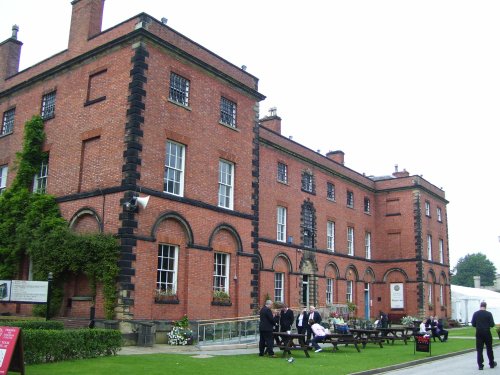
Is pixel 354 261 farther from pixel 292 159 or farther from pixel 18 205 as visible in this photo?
pixel 18 205

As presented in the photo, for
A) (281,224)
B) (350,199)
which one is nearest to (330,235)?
(350,199)

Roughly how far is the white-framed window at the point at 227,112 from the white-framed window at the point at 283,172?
29.7 feet

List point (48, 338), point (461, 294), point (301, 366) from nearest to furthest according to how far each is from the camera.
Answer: point (48, 338) → point (301, 366) → point (461, 294)

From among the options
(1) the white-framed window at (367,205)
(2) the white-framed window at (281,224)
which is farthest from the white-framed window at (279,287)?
(1) the white-framed window at (367,205)

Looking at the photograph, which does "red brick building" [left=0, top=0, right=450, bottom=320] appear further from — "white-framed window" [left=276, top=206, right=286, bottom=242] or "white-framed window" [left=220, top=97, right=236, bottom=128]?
"white-framed window" [left=276, top=206, right=286, bottom=242]

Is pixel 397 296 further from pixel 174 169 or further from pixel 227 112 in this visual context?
pixel 174 169

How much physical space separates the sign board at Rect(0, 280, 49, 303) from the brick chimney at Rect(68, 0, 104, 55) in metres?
9.95

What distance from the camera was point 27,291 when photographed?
1780cm

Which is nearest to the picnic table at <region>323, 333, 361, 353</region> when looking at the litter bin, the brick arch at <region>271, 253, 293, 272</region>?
the litter bin

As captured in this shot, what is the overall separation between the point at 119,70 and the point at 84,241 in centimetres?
656

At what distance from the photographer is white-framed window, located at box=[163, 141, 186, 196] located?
21172 mm

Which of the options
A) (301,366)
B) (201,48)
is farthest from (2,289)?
(201,48)

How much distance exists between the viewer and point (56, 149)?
22703 millimetres

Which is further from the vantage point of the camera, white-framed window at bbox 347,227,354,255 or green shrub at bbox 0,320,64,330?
white-framed window at bbox 347,227,354,255
